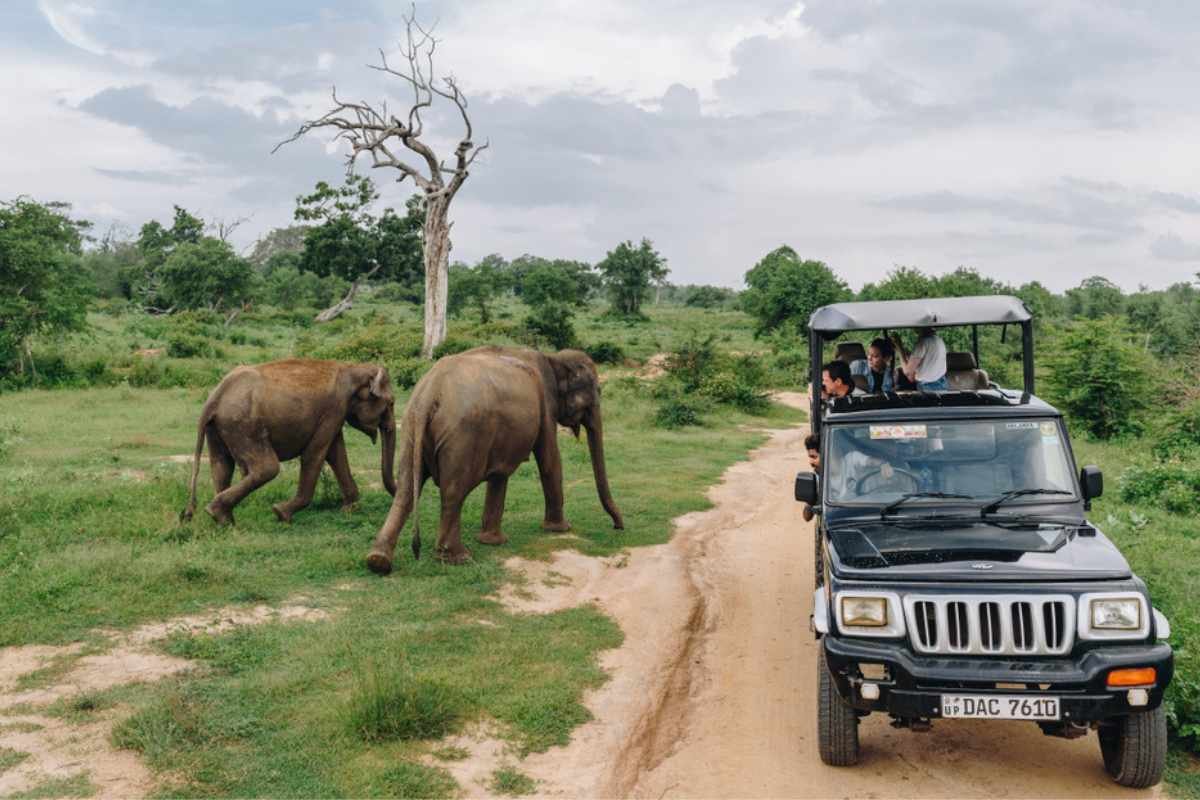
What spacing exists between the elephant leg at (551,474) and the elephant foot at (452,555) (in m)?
1.45

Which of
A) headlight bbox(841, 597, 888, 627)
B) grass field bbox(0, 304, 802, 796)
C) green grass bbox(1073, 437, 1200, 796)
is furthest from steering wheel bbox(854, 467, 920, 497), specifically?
grass field bbox(0, 304, 802, 796)

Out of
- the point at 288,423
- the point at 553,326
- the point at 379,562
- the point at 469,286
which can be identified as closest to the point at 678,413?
the point at 288,423

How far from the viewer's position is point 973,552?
16.9 ft

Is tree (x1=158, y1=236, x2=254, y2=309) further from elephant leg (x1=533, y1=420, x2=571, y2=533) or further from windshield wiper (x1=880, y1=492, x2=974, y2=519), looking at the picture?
windshield wiper (x1=880, y1=492, x2=974, y2=519)

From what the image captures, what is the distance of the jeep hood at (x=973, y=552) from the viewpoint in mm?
4895

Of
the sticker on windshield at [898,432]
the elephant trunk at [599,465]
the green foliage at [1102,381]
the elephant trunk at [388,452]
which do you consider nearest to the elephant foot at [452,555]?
the elephant trunk at [388,452]

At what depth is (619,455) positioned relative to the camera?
1619 cm

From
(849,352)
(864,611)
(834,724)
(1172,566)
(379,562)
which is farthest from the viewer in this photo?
(849,352)

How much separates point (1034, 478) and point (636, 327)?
145 feet

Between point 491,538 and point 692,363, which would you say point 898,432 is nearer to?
point 491,538

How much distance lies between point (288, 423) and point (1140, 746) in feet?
26.9

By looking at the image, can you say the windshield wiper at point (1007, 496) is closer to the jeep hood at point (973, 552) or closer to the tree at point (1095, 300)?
the jeep hood at point (973, 552)

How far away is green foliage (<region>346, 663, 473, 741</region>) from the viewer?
17.7ft

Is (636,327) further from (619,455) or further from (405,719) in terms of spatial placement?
(405,719)
